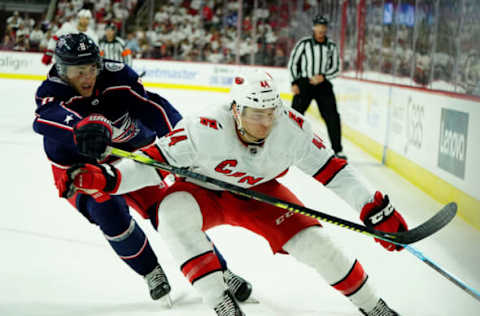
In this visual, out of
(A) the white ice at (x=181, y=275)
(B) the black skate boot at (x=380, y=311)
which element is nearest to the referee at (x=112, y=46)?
(A) the white ice at (x=181, y=275)

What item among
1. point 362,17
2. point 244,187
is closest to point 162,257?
point 244,187

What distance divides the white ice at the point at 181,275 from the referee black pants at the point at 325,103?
5.32ft

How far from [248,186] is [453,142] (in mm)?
2389

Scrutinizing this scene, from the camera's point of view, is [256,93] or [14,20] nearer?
[256,93]

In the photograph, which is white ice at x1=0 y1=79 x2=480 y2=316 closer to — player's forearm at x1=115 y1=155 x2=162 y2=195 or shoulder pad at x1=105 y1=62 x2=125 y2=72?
player's forearm at x1=115 y1=155 x2=162 y2=195

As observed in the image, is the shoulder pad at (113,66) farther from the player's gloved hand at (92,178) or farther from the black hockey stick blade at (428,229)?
the black hockey stick blade at (428,229)

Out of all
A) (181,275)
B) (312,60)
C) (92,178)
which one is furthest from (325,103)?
(92,178)

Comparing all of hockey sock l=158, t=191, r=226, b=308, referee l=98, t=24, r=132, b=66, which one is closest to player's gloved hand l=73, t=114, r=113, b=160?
hockey sock l=158, t=191, r=226, b=308

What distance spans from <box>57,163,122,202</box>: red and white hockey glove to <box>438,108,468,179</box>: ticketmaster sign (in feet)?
8.87

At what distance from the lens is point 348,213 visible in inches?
155

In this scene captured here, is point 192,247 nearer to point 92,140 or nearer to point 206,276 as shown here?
point 206,276

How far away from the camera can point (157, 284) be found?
237cm

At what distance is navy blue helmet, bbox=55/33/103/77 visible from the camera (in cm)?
228

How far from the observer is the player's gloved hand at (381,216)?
2031 mm
